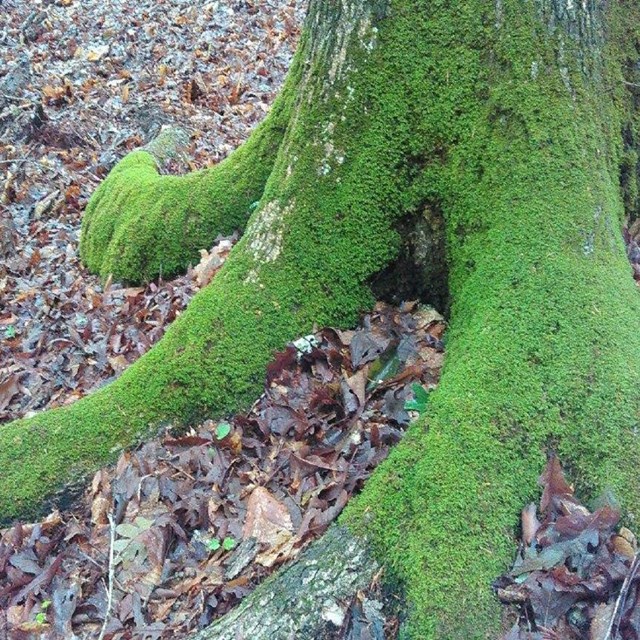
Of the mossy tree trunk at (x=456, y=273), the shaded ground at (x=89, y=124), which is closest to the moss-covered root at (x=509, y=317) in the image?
the mossy tree trunk at (x=456, y=273)

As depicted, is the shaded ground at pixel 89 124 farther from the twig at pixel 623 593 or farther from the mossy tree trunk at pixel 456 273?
the twig at pixel 623 593

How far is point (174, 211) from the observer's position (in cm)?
543

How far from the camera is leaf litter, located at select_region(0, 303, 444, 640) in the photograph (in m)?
2.87

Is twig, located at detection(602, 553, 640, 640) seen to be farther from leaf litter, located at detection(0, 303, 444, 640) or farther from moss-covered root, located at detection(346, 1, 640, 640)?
leaf litter, located at detection(0, 303, 444, 640)

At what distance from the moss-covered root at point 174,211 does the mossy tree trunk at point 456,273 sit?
730mm

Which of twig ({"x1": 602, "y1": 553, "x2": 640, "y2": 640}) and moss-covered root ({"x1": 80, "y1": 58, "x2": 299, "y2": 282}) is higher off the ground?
moss-covered root ({"x1": 80, "y1": 58, "x2": 299, "y2": 282})

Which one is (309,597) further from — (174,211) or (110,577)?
(174,211)

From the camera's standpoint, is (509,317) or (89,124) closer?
(509,317)

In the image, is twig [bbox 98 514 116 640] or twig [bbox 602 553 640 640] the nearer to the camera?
twig [bbox 602 553 640 640]

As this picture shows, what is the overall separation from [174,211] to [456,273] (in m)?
2.92

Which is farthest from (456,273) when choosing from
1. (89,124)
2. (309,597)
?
(89,124)

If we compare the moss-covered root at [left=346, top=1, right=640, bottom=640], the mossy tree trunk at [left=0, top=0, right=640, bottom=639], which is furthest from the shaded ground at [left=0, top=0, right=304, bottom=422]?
the moss-covered root at [left=346, top=1, right=640, bottom=640]

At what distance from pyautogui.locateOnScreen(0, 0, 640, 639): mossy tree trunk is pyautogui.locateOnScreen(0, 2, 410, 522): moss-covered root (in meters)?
0.01

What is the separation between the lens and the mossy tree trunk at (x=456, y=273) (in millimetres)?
2475
